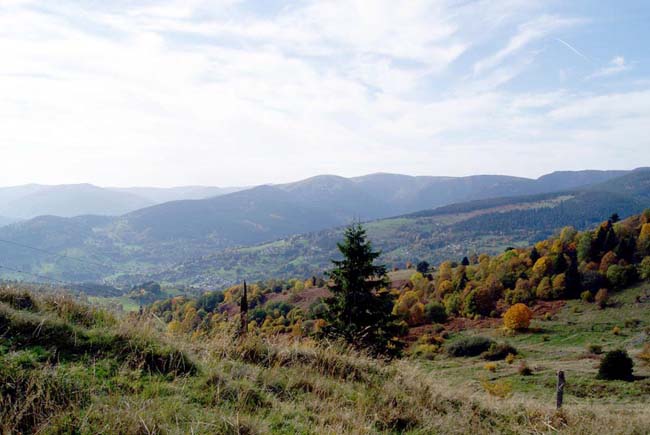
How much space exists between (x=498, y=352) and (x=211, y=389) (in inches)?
1908

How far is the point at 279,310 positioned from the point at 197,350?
79669 millimetres

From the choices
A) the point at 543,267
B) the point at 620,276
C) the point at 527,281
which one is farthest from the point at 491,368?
the point at 543,267

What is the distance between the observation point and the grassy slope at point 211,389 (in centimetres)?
416

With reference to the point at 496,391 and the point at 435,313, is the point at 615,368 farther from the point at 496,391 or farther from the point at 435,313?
the point at 435,313

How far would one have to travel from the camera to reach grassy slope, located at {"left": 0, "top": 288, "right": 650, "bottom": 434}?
4.16 meters

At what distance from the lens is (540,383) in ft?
93.0

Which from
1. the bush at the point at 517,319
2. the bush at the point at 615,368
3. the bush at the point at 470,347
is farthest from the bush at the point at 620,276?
the bush at the point at 615,368

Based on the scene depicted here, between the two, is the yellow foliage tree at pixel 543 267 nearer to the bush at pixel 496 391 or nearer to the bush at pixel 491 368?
the bush at pixel 491 368

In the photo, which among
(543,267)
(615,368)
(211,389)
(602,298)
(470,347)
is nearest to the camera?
(211,389)

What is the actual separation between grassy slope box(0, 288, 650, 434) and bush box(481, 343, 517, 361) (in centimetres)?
4250

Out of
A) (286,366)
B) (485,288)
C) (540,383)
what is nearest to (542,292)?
(485,288)

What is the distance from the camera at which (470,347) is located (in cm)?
5084

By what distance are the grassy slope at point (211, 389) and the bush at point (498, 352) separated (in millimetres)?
42502

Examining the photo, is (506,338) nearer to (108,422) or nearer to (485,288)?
(485,288)
